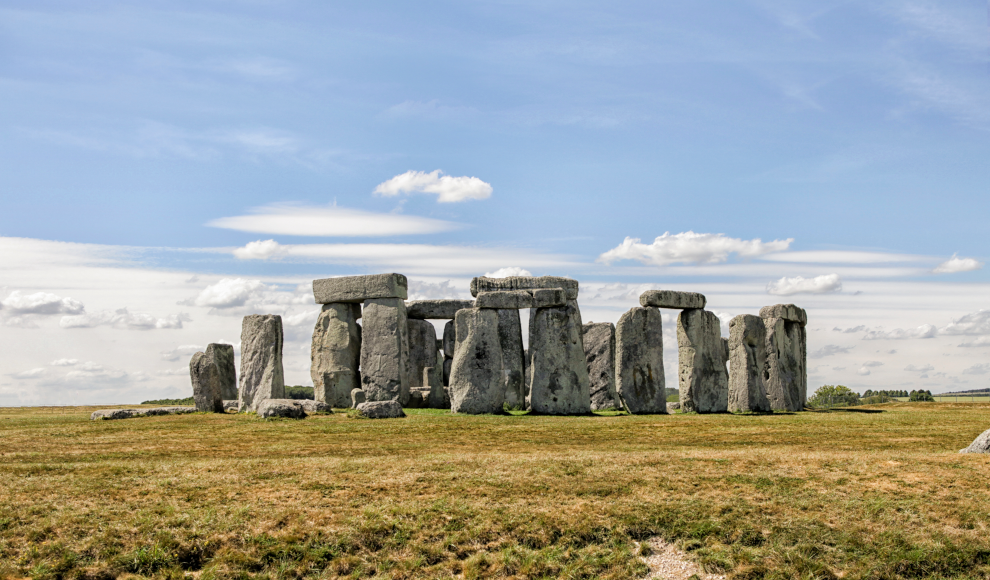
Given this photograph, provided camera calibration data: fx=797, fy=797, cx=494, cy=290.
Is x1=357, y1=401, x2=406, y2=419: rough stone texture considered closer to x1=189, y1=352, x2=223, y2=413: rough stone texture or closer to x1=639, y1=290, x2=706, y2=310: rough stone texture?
x1=189, y1=352, x2=223, y2=413: rough stone texture

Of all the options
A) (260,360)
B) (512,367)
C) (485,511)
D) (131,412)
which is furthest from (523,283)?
(485,511)

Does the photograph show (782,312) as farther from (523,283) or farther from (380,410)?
(380,410)

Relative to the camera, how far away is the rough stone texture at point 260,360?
871 inches

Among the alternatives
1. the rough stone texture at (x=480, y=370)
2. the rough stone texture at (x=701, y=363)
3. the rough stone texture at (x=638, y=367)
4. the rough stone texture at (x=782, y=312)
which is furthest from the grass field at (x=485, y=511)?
the rough stone texture at (x=782, y=312)

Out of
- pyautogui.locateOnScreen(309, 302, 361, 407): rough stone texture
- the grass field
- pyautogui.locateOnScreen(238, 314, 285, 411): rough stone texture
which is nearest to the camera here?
the grass field

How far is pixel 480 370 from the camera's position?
782 inches

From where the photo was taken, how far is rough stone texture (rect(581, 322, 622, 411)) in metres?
23.5

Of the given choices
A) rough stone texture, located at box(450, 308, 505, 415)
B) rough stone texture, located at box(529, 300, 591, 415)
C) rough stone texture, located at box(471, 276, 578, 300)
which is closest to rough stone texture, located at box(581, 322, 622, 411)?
rough stone texture, located at box(471, 276, 578, 300)

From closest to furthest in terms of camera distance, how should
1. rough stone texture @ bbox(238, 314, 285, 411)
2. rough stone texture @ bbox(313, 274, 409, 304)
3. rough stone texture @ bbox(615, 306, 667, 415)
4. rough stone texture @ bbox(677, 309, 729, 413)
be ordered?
rough stone texture @ bbox(615, 306, 667, 415) → rough stone texture @ bbox(677, 309, 729, 413) → rough stone texture @ bbox(238, 314, 285, 411) → rough stone texture @ bbox(313, 274, 409, 304)

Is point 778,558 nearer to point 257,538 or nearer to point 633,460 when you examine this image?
point 633,460

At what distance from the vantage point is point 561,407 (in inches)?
798

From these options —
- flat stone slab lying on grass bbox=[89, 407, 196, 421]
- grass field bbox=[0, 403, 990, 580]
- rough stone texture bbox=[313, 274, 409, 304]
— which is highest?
rough stone texture bbox=[313, 274, 409, 304]

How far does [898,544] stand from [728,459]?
3.43 meters

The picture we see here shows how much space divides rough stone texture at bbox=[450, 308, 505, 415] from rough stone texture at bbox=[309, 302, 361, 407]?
4.70 m
